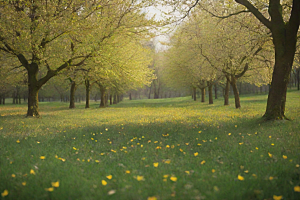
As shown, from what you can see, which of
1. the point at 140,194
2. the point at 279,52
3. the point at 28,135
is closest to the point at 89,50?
the point at 28,135

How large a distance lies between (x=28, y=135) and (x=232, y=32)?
1535 centimetres

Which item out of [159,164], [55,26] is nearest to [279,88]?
[159,164]

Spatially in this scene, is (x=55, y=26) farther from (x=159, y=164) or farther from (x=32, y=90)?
(x=159, y=164)

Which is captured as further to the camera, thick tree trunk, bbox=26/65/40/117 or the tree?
thick tree trunk, bbox=26/65/40/117

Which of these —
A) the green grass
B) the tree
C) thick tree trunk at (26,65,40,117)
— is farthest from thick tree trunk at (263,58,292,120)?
thick tree trunk at (26,65,40,117)

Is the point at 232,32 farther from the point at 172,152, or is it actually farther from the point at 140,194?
the point at 140,194

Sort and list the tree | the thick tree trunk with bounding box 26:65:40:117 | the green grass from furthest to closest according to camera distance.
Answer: the thick tree trunk with bounding box 26:65:40:117 < the tree < the green grass

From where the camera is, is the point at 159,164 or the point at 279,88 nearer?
the point at 159,164

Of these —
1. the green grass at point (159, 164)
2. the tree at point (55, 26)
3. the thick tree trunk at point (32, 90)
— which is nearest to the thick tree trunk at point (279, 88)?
the green grass at point (159, 164)

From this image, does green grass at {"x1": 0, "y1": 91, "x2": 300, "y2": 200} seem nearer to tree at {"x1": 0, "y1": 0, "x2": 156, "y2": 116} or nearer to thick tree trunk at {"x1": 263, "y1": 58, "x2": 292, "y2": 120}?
thick tree trunk at {"x1": 263, "y1": 58, "x2": 292, "y2": 120}

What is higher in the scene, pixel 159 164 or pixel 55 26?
pixel 55 26

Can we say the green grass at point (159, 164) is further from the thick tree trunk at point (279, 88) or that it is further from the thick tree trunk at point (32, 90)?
the thick tree trunk at point (32, 90)

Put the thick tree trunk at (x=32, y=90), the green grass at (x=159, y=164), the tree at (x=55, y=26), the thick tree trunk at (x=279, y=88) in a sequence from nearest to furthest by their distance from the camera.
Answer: the green grass at (x=159, y=164) < the thick tree trunk at (x=279, y=88) < the tree at (x=55, y=26) < the thick tree trunk at (x=32, y=90)

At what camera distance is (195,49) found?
21.2m
